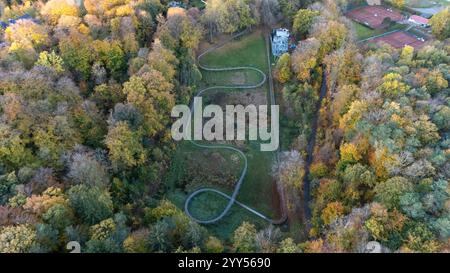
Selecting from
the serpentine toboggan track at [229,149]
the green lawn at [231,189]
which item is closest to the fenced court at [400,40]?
the serpentine toboggan track at [229,149]

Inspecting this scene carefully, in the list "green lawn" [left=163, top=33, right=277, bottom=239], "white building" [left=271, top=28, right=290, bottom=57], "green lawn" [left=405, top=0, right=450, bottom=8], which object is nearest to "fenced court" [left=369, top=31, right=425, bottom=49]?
"green lawn" [left=405, top=0, right=450, bottom=8]

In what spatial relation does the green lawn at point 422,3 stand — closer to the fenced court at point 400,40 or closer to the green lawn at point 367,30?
the green lawn at point 367,30

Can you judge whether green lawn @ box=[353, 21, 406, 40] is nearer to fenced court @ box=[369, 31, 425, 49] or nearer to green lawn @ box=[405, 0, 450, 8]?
fenced court @ box=[369, 31, 425, 49]

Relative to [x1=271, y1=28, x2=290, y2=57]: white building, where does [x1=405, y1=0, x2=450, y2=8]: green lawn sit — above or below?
below

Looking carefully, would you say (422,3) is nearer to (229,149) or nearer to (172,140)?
(229,149)
